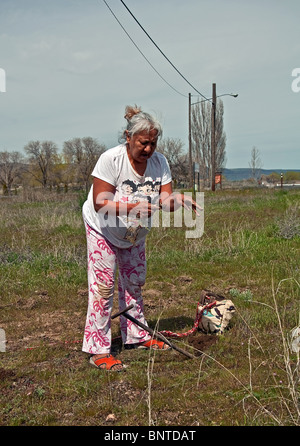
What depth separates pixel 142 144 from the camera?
3037 mm

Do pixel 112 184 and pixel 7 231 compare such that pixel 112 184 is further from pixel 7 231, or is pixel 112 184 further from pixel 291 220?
pixel 7 231

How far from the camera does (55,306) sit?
5023 mm

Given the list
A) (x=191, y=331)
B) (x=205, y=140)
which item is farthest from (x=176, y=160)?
(x=191, y=331)

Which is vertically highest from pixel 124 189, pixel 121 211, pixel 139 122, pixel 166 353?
pixel 139 122

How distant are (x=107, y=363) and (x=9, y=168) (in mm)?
60136

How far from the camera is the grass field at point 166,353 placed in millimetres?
2598

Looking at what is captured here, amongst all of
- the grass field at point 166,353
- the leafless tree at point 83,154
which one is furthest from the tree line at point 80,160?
the grass field at point 166,353

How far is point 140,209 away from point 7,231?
8945 millimetres

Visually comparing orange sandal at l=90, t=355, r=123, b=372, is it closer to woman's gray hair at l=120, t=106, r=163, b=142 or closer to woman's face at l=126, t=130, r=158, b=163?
woman's face at l=126, t=130, r=158, b=163

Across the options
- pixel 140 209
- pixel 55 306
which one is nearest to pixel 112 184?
pixel 140 209

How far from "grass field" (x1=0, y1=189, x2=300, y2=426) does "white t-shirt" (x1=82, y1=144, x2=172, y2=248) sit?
0.69m

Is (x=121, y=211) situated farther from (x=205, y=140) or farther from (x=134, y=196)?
(x=205, y=140)

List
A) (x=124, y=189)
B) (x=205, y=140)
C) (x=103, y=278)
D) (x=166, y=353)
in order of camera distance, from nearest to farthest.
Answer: (x=124, y=189), (x=103, y=278), (x=166, y=353), (x=205, y=140)
